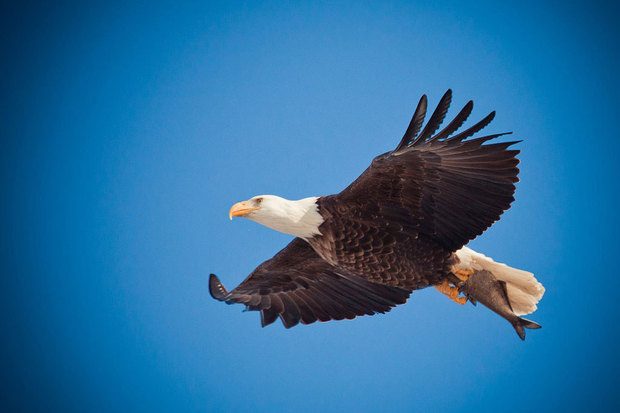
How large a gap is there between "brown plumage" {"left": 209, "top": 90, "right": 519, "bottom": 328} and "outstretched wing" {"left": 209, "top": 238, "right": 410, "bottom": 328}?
82 mm

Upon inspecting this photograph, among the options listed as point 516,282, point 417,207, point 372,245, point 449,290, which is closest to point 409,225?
point 417,207

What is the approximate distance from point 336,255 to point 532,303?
7.16 ft

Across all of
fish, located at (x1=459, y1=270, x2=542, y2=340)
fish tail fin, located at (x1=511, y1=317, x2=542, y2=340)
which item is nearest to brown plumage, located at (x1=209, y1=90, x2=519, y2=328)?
fish, located at (x1=459, y1=270, x2=542, y2=340)

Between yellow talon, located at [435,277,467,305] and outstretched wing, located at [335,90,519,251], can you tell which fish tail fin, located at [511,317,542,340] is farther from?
outstretched wing, located at [335,90,519,251]

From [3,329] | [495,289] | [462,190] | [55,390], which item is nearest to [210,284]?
[462,190]

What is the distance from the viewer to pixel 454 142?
19.0 feet

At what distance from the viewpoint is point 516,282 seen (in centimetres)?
688

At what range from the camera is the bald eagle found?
19.1 feet

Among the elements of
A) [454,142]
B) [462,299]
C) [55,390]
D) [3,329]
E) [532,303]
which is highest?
[3,329]

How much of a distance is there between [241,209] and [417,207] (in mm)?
1605

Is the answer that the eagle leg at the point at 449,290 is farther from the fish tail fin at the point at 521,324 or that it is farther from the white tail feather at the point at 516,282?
the fish tail fin at the point at 521,324

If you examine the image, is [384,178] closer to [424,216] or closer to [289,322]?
[424,216]

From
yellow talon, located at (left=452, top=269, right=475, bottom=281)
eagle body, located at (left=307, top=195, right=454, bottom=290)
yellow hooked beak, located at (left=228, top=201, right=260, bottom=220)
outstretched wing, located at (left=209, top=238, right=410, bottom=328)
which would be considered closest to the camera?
eagle body, located at (left=307, top=195, right=454, bottom=290)

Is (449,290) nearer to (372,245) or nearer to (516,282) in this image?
(516,282)
